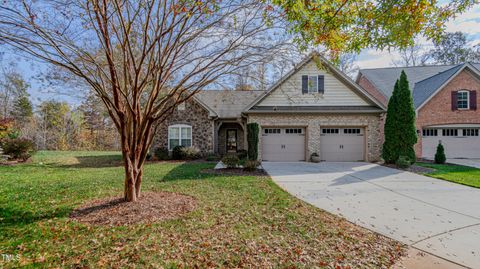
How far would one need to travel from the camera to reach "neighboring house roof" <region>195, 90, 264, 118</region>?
54.2 ft

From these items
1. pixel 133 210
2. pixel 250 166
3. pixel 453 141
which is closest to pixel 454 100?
pixel 453 141

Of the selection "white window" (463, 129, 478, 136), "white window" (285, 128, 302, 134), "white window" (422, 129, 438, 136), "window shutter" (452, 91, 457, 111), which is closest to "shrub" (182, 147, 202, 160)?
"white window" (285, 128, 302, 134)

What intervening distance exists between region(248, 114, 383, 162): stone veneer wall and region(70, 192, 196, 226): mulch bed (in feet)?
29.0

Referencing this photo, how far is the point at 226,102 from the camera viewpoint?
17.8 m

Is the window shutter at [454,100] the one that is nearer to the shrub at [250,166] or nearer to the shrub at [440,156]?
the shrub at [440,156]

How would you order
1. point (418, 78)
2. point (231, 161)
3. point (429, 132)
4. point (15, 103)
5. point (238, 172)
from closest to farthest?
point (238, 172), point (231, 161), point (429, 132), point (418, 78), point (15, 103)

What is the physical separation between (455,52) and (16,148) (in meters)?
48.9

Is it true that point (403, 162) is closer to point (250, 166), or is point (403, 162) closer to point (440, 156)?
point (440, 156)

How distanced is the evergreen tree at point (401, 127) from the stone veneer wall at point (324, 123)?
73 centimetres

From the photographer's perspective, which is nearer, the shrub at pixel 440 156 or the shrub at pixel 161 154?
the shrub at pixel 440 156

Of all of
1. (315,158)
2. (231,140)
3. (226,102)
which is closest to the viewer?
(315,158)

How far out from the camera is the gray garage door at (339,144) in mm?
14094

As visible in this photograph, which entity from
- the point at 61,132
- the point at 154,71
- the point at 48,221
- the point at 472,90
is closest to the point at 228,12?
the point at 154,71

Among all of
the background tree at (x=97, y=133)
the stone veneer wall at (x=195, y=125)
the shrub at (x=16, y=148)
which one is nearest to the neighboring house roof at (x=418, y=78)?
Result: the stone veneer wall at (x=195, y=125)
